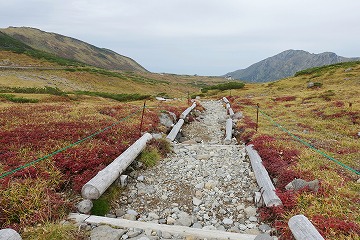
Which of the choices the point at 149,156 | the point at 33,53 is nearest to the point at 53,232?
the point at 149,156

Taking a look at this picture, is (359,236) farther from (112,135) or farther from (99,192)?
(112,135)

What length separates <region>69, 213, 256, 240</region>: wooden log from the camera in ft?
20.6

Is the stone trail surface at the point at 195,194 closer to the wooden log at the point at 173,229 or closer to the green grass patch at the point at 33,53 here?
the wooden log at the point at 173,229

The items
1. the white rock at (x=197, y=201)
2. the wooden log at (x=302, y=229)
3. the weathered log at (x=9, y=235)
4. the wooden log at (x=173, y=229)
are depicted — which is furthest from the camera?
the white rock at (x=197, y=201)

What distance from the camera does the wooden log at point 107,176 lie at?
763 cm

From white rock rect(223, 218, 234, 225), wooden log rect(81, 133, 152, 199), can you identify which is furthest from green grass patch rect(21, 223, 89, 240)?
white rock rect(223, 218, 234, 225)

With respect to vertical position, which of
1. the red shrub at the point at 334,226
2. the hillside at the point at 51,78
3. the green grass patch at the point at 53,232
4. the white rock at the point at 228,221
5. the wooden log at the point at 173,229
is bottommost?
the white rock at the point at 228,221

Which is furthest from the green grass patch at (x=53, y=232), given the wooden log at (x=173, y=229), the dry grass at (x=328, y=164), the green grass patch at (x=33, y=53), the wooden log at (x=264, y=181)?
the green grass patch at (x=33, y=53)

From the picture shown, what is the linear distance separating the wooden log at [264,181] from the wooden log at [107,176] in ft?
15.7

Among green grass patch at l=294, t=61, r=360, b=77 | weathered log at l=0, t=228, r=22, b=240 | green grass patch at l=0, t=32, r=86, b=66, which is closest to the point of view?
weathered log at l=0, t=228, r=22, b=240

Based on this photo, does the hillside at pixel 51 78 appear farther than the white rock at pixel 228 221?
Yes

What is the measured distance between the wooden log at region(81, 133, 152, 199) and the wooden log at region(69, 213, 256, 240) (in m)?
0.81

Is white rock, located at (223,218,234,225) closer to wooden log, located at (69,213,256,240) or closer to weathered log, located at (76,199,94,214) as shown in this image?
wooden log, located at (69,213,256,240)

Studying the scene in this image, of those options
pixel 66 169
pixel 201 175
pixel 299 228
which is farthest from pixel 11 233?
pixel 201 175
